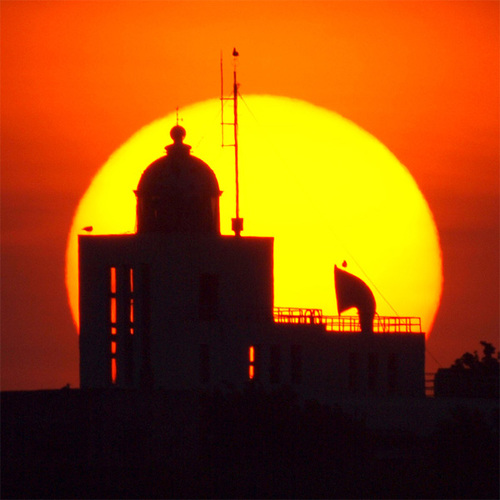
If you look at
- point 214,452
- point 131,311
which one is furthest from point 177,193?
point 214,452

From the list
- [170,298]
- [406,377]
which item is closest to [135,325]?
[170,298]

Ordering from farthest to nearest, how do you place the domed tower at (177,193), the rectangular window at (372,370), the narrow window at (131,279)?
the rectangular window at (372,370), the narrow window at (131,279), the domed tower at (177,193)

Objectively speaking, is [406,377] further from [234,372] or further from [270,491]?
[270,491]

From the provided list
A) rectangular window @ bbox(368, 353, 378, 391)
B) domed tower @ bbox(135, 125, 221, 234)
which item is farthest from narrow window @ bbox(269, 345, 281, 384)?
domed tower @ bbox(135, 125, 221, 234)

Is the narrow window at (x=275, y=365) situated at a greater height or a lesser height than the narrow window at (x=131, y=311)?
lesser

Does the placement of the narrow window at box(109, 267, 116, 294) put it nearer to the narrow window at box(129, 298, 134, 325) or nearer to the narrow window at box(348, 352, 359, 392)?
the narrow window at box(129, 298, 134, 325)

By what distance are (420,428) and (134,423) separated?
12.6 m

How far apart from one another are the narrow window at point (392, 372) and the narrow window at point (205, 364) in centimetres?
836

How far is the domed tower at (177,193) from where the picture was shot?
98875mm

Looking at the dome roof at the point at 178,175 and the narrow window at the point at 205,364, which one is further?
the dome roof at the point at 178,175

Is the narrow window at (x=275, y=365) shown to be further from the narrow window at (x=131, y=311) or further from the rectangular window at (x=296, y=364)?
the narrow window at (x=131, y=311)

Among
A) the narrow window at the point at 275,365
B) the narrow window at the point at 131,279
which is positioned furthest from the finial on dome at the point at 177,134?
the narrow window at the point at 275,365

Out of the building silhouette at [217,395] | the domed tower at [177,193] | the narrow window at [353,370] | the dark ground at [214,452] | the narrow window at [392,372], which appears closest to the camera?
the dark ground at [214,452]

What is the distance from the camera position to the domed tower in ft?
324
